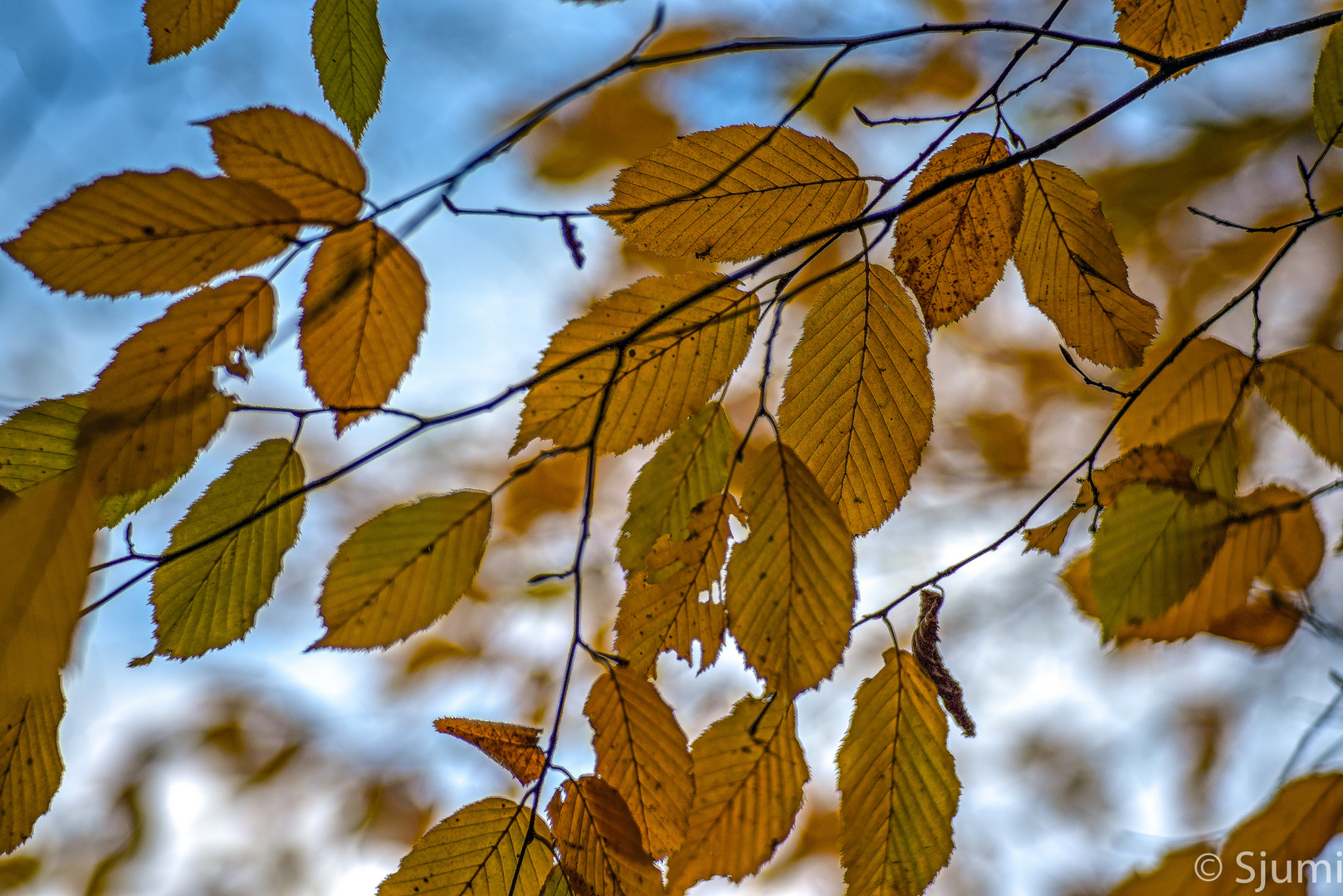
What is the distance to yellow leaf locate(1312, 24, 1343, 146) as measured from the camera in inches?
19.0

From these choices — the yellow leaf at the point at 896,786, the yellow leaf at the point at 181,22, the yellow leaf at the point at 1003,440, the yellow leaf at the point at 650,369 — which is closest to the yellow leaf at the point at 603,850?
the yellow leaf at the point at 896,786

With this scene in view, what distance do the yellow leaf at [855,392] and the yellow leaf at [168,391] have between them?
371 mm

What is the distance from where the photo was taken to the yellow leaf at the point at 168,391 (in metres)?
0.42

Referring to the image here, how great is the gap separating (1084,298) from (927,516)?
6.50 feet

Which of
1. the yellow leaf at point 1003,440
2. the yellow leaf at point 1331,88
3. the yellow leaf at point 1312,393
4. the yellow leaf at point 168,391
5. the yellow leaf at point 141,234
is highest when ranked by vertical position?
the yellow leaf at point 1003,440

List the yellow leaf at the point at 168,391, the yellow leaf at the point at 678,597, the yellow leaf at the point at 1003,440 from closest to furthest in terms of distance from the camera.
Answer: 1. the yellow leaf at the point at 168,391
2. the yellow leaf at the point at 678,597
3. the yellow leaf at the point at 1003,440

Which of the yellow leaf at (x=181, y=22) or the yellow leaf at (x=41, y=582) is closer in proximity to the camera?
the yellow leaf at (x=41, y=582)

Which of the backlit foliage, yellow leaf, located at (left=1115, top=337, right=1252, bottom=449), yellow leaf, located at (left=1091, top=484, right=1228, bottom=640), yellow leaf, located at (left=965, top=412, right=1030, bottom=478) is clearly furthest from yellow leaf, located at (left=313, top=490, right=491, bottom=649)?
yellow leaf, located at (left=965, top=412, right=1030, bottom=478)

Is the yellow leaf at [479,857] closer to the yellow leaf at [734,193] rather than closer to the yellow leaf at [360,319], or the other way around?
the yellow leaf at [360,319]

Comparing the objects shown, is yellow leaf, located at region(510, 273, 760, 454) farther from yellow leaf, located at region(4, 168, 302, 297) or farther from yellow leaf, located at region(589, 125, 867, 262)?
yellow leaf, located at region(4, 168, 302, 297)

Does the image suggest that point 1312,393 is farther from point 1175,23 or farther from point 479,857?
point 479,857

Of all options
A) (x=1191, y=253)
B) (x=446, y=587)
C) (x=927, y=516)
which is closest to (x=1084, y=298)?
(x=446, y=587)

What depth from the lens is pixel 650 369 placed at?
522mm

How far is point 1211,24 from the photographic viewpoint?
0.55 meters
